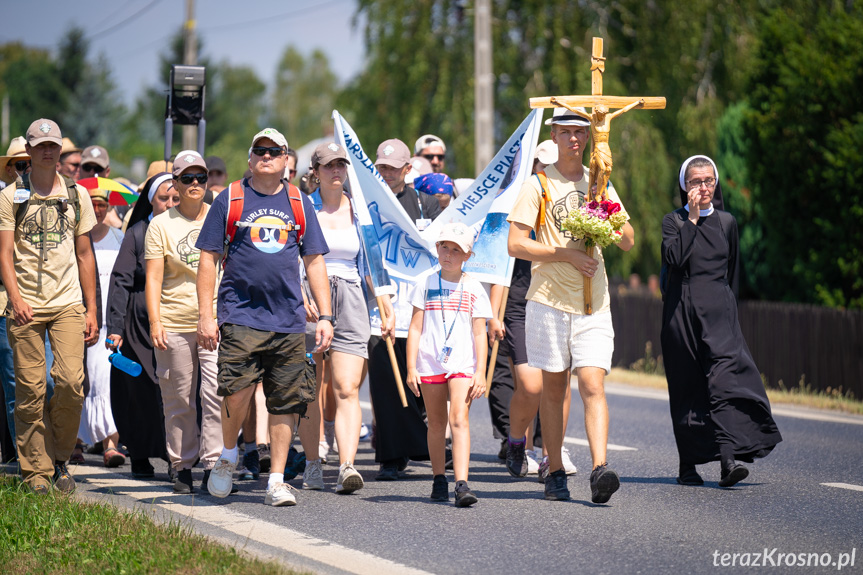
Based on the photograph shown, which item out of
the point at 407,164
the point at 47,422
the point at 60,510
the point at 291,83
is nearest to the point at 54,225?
the point at 47,422

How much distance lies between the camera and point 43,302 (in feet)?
24.4

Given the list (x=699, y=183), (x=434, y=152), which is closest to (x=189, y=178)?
(x=434, y=152)

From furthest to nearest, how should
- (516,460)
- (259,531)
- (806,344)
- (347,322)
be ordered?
(806,344), (516,460), (347,322), (259,531)

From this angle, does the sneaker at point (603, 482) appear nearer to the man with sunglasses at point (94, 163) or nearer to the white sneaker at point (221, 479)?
the white sneaker at point (221, 479)

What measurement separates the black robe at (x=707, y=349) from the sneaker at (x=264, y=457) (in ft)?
9.65

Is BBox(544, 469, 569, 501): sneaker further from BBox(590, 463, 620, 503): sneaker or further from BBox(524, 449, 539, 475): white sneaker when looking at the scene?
BBox(524, 449, 539, 475): white sneaker

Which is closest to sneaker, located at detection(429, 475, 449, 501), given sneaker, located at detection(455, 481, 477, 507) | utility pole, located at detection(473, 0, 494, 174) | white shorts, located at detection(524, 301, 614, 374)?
sneaker, located at detection(455, 481, 477, 507)

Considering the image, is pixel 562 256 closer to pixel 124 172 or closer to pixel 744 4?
pixel 744 4

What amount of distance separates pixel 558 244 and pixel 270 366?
1944 mm

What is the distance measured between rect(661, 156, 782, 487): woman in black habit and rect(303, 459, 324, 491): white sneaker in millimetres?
2452

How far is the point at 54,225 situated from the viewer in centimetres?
753

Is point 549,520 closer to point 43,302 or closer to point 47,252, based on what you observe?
point 43,302

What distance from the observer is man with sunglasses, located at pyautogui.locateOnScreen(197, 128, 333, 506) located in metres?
7.05

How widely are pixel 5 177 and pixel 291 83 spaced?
93387 mm
